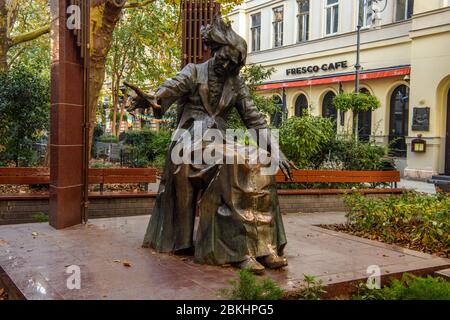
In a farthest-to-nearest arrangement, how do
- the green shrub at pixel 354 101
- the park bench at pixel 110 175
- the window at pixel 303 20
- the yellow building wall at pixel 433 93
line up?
the window at pixel 303 20, the yellow building wall at pixel 433 93, the green shrub at pixel 354 101, the park bench at pixel 110 175

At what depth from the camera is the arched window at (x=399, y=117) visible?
2097 cm

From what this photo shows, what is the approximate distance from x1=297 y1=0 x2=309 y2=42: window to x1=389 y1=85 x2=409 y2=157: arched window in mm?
6739

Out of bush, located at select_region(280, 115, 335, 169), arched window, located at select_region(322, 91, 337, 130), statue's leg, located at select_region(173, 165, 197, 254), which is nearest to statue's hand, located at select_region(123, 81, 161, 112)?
statue's leg, located at select_region(173, 165, 197, 254)

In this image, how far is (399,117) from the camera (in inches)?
842

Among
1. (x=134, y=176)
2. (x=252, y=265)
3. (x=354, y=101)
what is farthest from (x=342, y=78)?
(x=252, y=265)

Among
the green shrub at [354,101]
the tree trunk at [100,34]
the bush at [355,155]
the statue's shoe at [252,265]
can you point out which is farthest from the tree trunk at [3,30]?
the statue's shoe at [252,265]

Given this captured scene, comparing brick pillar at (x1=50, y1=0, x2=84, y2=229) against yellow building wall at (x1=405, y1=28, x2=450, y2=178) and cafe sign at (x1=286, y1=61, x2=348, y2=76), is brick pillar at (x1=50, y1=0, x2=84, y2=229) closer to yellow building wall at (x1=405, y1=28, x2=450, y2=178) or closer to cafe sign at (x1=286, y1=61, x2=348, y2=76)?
yellow building wall at (x1=405, y1=28, x2=450, y2=178)

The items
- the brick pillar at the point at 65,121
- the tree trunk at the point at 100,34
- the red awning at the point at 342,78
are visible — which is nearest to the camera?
the brick pillar at the point at 65,121

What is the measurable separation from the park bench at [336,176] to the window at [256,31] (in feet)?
67.4

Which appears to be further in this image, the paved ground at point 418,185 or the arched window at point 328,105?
the arched window at point 328,105

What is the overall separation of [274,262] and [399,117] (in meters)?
17.9

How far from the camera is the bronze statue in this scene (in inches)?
197

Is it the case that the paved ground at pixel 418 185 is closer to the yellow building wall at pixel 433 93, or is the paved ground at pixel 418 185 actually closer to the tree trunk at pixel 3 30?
the yellow building wall at pixel 433 93

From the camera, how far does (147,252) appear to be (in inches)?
219
